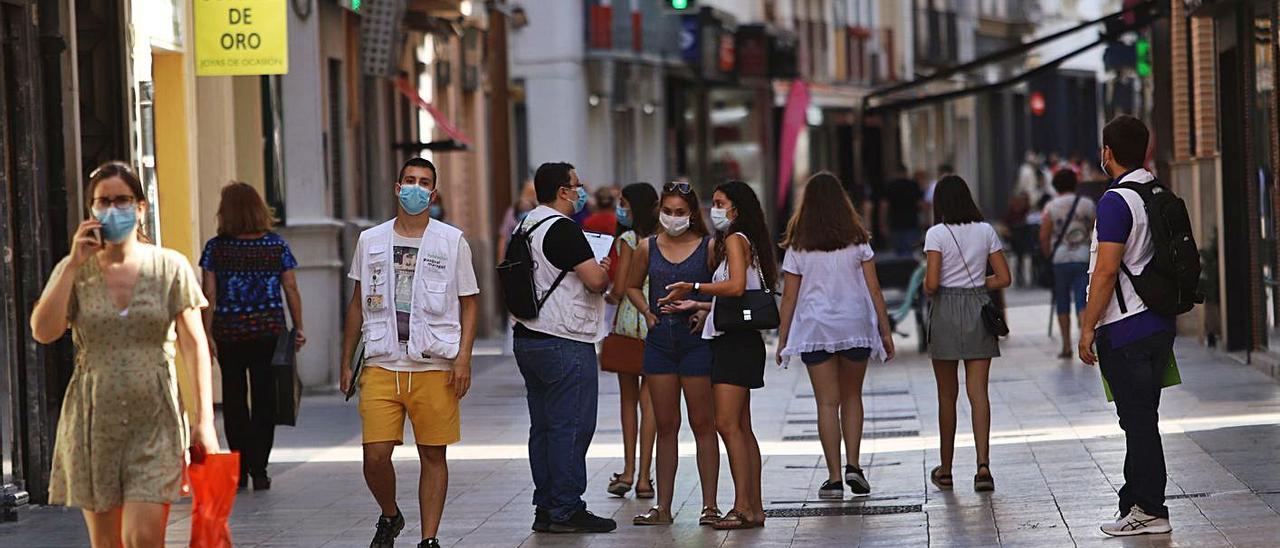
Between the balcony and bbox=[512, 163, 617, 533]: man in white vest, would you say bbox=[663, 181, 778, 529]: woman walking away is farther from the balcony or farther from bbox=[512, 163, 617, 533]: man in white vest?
the balcony

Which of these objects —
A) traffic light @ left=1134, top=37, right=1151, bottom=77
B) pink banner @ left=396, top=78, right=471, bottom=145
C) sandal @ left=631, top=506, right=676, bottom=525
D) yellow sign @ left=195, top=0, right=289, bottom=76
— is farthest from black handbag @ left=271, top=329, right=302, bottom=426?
traffic light @ left=1134, top=37, right=1151, bottom=77

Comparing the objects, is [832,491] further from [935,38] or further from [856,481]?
[935,38]

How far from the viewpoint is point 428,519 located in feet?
32.8

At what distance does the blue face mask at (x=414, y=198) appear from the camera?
9.91m

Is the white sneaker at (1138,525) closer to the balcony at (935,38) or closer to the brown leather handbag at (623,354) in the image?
the brown leather handbag at (623,354)

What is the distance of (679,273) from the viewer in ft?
36.0

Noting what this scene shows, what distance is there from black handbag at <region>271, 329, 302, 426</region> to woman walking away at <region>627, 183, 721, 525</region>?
8.64 feet

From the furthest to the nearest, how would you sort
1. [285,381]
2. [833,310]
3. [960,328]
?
[285,381] → [960,328] → [833,310]

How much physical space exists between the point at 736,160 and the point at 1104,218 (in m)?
41.9

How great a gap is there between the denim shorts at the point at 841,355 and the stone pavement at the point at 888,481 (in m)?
0.74

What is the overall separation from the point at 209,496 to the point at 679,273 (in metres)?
3.76

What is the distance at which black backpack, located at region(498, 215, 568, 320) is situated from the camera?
1088 centimetres

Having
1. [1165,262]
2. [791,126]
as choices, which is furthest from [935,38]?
[1165,262]

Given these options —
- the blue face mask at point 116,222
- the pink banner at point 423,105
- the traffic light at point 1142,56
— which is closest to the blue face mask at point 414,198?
the blue face mask at point 116,222
